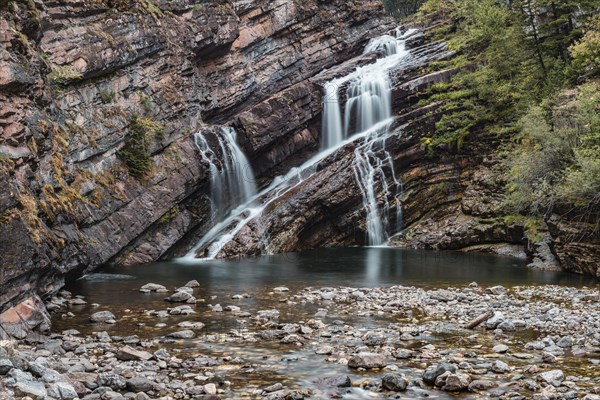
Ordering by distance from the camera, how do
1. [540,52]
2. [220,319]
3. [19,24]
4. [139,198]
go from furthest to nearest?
[540,52], [139,198], [19,24], [220,319]

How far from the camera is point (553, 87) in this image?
3606 cm

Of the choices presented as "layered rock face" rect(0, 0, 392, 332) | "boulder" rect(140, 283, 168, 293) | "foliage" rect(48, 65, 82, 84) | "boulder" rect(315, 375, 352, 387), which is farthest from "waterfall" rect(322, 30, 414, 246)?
"boulder" rect(315, 375, 352, 387)

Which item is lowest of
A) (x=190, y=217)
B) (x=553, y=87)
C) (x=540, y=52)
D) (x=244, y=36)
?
(x=190, y=217)

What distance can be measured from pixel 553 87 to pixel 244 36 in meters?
22.1

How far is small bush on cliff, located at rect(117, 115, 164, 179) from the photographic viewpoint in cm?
3212

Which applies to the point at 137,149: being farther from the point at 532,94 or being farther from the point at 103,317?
the point at 532,94

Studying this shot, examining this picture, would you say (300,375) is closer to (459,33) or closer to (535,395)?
(535,395)

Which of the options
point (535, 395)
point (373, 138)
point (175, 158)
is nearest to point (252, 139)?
point (175, 158)

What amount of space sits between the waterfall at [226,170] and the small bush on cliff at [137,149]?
419 centimetres

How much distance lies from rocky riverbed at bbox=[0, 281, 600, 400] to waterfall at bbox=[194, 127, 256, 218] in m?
18.5

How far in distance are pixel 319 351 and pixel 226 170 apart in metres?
26.2

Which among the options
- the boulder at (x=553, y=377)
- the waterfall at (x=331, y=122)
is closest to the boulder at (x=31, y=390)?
the boulder at (x=553, y=377)

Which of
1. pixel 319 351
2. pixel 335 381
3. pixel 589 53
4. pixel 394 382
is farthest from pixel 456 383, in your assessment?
pixel 589 53

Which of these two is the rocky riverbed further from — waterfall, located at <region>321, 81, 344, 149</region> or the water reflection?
waterfall, located at <region>321, 81, 344, 149</region>
